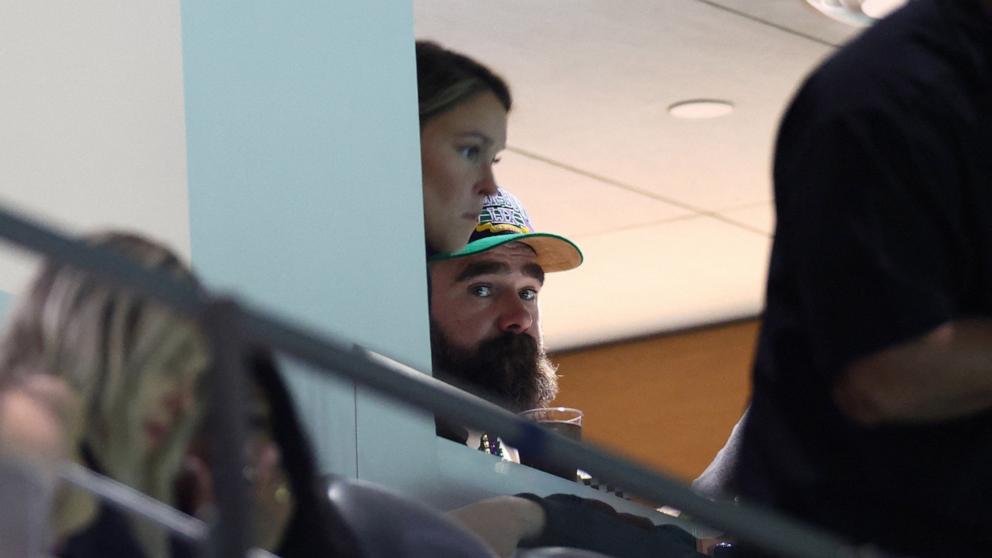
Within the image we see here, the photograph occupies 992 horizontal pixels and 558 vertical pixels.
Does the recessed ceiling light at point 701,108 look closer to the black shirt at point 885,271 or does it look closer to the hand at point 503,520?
the hand at point 503,520

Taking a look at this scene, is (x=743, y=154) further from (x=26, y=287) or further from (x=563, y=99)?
(x=26, y=287)

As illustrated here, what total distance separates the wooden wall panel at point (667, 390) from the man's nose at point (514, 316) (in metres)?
4.11

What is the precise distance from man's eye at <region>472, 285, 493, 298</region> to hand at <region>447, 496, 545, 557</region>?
103 cm

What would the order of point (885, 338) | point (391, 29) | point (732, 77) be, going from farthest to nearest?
1. point (732, 77)
2. point (391, 29)
3. point (885, 338)

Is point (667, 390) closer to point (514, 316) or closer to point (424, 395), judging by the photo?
point (514, 316)

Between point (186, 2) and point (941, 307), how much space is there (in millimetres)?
1406

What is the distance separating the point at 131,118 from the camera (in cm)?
219

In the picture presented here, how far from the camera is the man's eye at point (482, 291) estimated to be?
10.8 feet

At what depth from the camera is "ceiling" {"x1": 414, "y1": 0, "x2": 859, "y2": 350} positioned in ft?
14.4

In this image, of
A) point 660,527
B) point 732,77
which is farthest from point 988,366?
point 732,77

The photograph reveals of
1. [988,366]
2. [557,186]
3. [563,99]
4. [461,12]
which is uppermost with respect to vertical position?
[988,366]

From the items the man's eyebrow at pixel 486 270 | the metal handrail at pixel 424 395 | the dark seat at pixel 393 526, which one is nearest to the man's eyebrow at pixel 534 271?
the man's eyebrow at pixel 486 270

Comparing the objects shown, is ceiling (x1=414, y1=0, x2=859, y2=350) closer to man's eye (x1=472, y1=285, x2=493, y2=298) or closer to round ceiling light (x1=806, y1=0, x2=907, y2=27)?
round ceiling light (x1=806, y1=0, x2=907, y2=27)

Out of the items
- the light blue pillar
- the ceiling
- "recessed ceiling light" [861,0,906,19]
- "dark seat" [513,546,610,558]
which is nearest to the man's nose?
the light blue pillar
